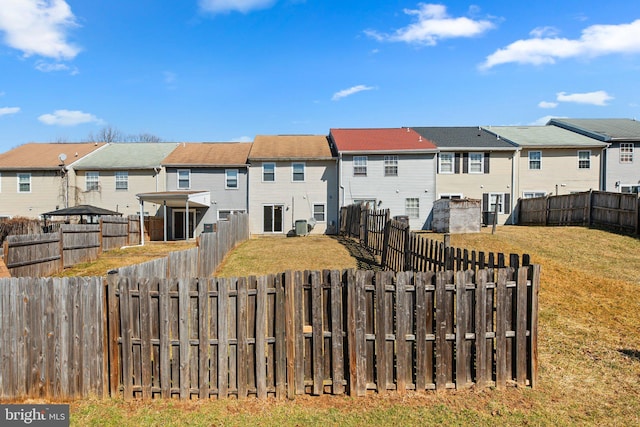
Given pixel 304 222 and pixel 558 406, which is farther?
pixel 304 222

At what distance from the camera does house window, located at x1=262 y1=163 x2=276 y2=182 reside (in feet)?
88.3

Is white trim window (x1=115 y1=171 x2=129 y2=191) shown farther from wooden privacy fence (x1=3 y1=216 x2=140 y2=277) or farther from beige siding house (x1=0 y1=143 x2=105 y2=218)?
wooden privacy fence (x1=3 y1=216 x2=140 y2=277)

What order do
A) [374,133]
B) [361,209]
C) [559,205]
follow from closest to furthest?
[361,209], [559,205], [374,133]

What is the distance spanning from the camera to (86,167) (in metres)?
27.0

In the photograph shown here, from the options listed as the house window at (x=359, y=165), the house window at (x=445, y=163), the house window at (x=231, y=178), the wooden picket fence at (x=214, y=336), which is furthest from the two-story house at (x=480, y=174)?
the wooden picket fence at (x=214, y=336)

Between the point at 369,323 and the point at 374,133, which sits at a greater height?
the point at 374,133

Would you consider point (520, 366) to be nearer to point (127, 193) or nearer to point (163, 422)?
point (163, 422)

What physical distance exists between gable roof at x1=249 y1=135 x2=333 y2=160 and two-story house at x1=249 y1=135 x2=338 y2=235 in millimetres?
66

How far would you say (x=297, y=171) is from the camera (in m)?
26.9

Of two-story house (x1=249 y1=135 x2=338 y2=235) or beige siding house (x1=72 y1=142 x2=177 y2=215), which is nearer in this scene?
two-story house (x1=249 y1=135 x2=338 y2=235)

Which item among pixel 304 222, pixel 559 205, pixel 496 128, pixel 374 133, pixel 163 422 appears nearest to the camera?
pixel 163 422

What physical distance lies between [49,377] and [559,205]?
25391mm

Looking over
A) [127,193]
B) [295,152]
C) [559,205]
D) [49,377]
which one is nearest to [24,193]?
[127,193]

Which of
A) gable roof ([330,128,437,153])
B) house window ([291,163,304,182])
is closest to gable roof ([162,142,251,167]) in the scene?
house window ([291,163,304,182])
